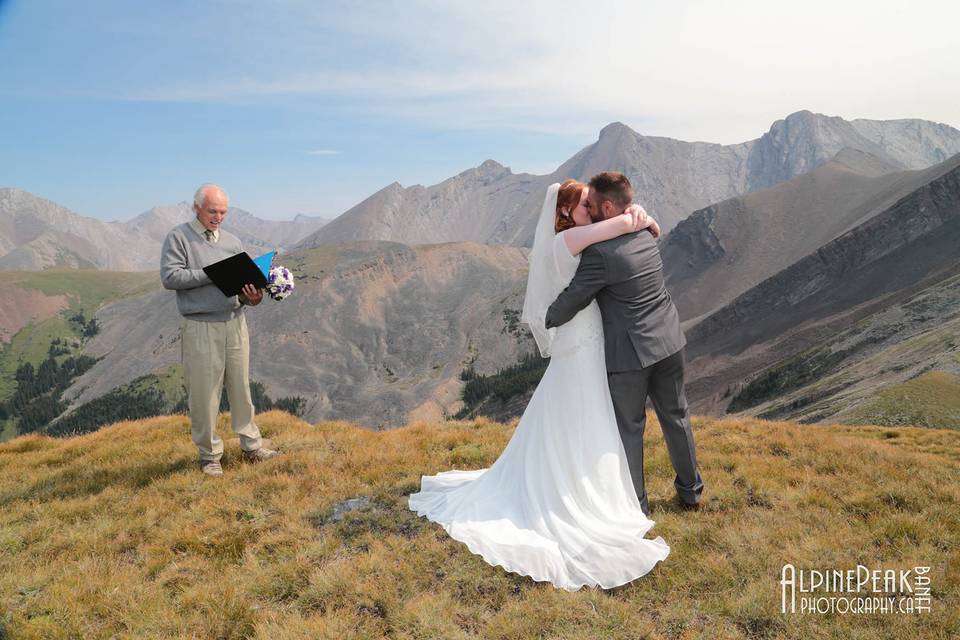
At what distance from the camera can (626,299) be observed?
6410 mm

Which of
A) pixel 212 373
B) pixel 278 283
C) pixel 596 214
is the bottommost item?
pixel 212 373

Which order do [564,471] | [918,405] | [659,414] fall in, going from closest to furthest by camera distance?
[564,471]
[659,414]
[918,405]

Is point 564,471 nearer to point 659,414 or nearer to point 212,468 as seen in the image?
point 659,414

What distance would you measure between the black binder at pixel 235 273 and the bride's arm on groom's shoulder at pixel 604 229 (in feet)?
16.2

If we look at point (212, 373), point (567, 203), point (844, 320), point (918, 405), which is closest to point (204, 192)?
point (212, 373)

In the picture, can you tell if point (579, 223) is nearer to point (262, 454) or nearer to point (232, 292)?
point (232, 292)

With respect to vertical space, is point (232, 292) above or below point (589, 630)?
above

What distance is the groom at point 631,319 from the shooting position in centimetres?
630

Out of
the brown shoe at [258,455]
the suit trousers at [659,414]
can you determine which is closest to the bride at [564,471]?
the suit trousers at [659,414]

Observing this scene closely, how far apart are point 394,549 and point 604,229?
471cm

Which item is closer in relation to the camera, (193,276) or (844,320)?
(193,276)

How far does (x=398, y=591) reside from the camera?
18.3ft

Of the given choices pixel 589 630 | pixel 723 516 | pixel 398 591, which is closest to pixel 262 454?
pixel 398 591

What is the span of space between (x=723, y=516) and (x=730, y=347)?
417 ft
